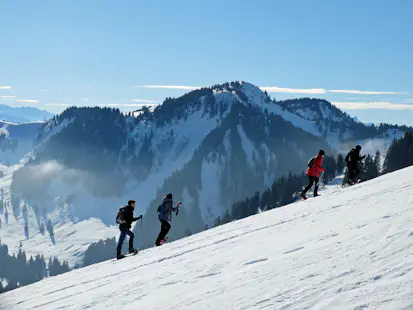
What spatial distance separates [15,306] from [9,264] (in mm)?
198283

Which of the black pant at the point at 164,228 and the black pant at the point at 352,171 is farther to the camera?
the black pant at the point at 352,171

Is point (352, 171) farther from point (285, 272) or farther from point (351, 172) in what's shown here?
point (285, 272)

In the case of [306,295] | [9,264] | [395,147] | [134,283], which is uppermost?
[395,147]

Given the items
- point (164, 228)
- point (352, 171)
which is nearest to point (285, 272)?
point (164, 228)

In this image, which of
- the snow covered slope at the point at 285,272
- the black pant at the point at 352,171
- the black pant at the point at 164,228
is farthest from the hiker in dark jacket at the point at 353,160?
the black pant at the point at 164,228

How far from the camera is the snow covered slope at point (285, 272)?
6727mm

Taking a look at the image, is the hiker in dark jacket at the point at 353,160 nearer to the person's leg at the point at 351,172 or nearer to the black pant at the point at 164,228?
the person's leg at the point at 351,172

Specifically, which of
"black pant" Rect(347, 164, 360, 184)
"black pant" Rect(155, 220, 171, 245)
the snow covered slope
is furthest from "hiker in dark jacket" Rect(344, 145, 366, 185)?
"black pant" Rect(155, 220, 171, 245)

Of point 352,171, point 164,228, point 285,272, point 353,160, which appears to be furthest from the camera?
point 352,171

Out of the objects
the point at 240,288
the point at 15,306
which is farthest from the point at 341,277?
the point at 15,306

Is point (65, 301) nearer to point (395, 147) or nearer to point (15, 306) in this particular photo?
point (15, 306)

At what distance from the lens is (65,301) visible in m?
11.4

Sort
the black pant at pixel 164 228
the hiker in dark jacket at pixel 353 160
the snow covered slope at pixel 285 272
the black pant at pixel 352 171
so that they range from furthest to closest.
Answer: the black pant at pixel 352 171
the hiker in dark jacket at pixel 353 160
the black pant at pixel 164 228
the snow covered slope at pixel 285 272

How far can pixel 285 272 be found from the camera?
8547 millimetres
